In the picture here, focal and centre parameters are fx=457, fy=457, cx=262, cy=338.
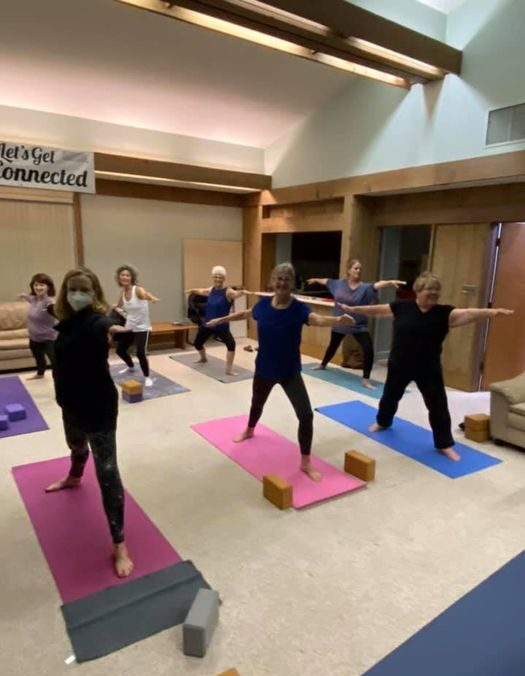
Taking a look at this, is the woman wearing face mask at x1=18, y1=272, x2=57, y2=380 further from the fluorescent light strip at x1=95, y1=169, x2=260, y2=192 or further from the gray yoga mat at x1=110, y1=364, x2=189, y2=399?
the fluorescent light strip at x1=95, y1=169, x2=260, y2=192

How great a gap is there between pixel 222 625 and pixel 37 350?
3.86 meters

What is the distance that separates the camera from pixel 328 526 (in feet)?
8.41

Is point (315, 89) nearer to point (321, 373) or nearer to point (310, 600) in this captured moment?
point (321, 373)

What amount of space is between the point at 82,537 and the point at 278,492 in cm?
109

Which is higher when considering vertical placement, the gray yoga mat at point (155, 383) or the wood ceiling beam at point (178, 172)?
the wood ceiling beam at point (178, 172)

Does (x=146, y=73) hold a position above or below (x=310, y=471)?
above

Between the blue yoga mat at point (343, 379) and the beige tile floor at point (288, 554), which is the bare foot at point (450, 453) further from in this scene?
the blue yoga mat at point (343, 379)

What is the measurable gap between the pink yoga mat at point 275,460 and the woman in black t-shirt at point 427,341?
2.92 feet

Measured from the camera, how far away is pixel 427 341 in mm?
3369

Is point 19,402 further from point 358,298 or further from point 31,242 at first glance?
point 358,298

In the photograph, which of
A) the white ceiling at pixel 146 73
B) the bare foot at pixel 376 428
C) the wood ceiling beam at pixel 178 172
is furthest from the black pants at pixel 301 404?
the wood ceiling beam at pixel 178 172

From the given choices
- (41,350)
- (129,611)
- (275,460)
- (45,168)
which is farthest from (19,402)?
(129,611)

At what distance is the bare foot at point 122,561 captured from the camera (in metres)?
2.11

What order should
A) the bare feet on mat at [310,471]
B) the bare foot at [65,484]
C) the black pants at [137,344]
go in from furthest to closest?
1. the black pants at [137,344]
2. the bare feet on mat at [310,471]
3. the bare foot at [65,484]
